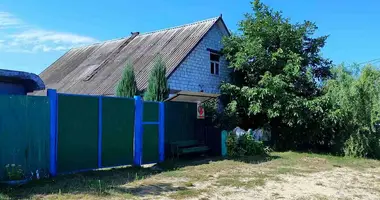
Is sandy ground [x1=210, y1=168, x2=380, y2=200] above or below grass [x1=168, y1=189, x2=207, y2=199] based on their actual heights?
below

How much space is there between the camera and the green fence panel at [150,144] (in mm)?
10539

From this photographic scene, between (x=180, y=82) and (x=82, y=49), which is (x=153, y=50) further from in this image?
(x=82, y=49)

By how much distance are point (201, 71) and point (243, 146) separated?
4.88m

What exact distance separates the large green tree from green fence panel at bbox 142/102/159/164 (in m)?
4.73

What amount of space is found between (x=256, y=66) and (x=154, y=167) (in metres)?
8.35

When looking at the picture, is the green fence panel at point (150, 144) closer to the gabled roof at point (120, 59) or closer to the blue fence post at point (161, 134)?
the blue fence post at point (161, 134)

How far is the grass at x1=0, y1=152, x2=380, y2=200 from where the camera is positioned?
674 cm

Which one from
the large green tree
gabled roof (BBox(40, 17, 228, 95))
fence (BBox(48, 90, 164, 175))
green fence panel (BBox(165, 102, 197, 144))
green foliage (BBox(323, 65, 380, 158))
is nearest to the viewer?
fence (BBox(48, 90, 164, 175))

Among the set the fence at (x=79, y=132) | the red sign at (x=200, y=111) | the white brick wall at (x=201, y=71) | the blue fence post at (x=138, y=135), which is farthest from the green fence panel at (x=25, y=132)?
the white brick wall at (x=201, y=71)

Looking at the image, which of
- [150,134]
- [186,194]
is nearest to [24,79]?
[150,134]

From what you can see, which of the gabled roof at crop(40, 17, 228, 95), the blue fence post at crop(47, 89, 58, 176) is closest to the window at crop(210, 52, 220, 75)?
the gabled roof at crop(40, 17, 228, 95)

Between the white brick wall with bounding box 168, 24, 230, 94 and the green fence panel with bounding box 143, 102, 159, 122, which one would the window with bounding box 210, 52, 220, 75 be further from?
the green fence panel with bounding box 143, 102, 159, 122

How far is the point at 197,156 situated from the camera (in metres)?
13.1

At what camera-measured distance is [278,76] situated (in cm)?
1554
